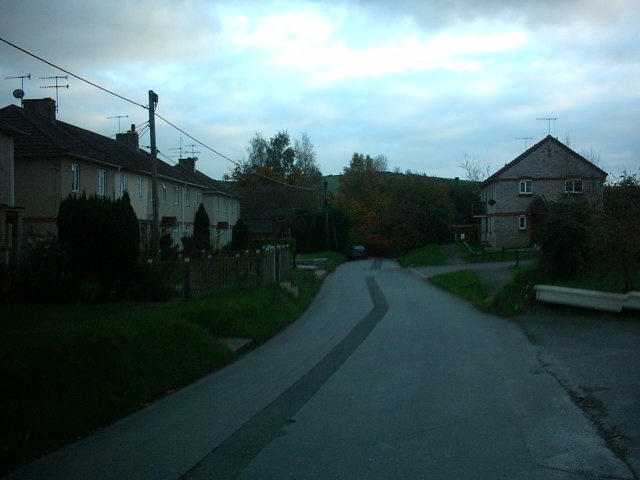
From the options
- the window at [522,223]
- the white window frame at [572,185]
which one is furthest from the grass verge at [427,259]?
the white window frame at [572,185]

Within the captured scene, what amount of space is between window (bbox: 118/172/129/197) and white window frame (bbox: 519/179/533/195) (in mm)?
30250

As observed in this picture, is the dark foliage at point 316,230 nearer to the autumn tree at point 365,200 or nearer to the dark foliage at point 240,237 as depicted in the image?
the autumn tree at point 365,200

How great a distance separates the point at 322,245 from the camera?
72.5 m

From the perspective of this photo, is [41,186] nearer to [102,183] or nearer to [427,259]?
[102,183]

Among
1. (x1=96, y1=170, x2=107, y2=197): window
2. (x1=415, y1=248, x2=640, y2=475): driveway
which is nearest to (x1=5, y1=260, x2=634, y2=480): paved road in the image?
(x1=415, y1=248, x2=640, y2=475): driveway

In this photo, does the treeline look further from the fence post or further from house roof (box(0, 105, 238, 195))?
the fence post

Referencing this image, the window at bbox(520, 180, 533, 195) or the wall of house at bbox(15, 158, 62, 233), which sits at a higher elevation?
the window at bbox(520, 180, 533, 195)

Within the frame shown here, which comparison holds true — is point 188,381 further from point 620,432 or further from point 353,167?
point 353,167

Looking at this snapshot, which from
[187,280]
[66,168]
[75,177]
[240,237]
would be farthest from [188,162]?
[187,280]

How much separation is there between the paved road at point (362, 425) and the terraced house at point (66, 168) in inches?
709

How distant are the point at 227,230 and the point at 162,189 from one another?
16.9 metres

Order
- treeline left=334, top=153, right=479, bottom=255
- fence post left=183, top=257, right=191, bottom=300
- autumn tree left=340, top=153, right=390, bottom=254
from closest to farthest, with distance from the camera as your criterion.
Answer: fence post left=183, top=257, right=191, bottom=300 < treeline left=334, top=153, right=479, bottom=255 < autumn tree left=340, top=153, right=390, bottom=254

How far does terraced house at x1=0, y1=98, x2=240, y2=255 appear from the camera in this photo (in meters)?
33.7

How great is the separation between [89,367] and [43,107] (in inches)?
1233
